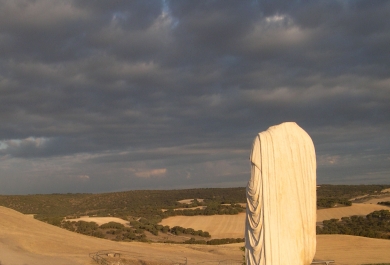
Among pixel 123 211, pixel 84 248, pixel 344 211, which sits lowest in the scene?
pixel 123 211

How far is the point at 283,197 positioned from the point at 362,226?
48.0m

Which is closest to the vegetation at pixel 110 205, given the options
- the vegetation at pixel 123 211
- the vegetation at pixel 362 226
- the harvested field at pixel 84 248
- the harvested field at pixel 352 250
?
the vegetation at pixel 123 211

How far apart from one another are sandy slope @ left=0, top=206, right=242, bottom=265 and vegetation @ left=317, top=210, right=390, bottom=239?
17594 millimetres

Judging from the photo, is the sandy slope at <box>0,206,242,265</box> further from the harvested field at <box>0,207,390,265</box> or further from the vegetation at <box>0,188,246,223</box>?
the vegetation at <box>0,188,246,223</box>

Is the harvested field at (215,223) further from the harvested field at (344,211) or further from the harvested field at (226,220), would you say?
the harvested field at (344,211)

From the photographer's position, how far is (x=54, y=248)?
2877 cm

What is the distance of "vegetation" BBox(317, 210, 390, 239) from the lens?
44094 mm

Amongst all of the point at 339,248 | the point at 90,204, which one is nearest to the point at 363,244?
the point at 339,248

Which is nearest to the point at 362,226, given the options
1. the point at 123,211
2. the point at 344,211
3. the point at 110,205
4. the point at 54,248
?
the point at 344,211

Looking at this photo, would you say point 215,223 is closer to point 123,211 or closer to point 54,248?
point 123,211

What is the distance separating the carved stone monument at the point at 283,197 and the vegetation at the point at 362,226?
3835 centimetres

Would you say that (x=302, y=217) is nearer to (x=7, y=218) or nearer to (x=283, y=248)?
(x=283, y=248)

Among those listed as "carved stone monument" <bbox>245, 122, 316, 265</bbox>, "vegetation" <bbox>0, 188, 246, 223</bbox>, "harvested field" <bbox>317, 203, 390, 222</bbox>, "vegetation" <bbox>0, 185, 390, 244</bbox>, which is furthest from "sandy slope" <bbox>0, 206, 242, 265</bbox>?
"harvested field" <bbox>317, 203, 390, 222</bbox>

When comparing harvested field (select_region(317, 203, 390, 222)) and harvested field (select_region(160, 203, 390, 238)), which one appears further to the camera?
harvested field (select_region(317, 203, 390, 222))
